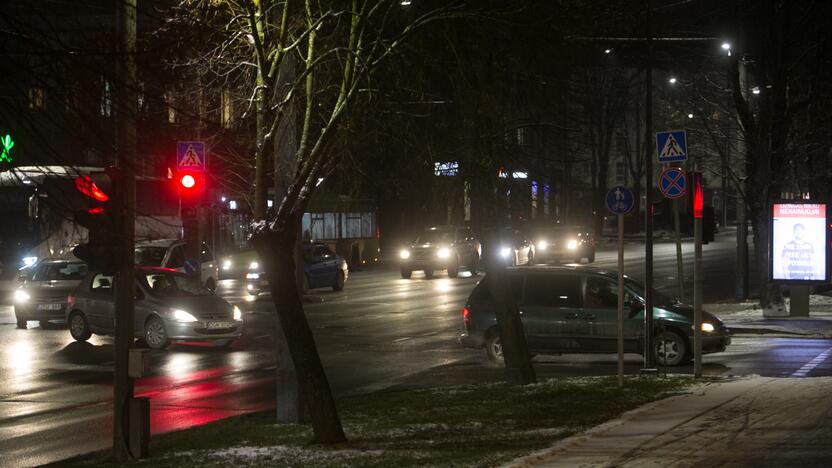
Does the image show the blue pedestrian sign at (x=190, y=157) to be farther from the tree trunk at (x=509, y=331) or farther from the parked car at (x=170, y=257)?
the tree trunk at (x=509, y=331)

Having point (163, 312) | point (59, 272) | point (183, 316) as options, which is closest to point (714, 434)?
point (183, 316)

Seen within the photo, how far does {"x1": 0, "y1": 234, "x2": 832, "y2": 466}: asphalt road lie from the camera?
15.0 meters

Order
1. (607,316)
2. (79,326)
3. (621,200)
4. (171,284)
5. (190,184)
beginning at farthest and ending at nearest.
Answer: (190,184) → (79,326) → (171,284) → (607,316) → (621,200)

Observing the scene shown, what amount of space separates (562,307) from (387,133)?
725 cm

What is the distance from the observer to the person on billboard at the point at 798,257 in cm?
2817

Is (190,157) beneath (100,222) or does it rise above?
above

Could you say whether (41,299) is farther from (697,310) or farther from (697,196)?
(697,310)

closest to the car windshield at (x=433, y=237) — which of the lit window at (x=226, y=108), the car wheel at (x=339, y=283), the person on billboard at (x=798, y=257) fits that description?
A: the car wheel at (x=339, y=283)

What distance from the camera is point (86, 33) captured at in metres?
9.25

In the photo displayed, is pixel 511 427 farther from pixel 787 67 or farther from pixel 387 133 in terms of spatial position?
pixel 787 67

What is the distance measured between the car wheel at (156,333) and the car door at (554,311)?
23.9 ft

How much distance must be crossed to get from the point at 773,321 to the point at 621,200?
11.9 m

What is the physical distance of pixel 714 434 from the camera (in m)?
12.1

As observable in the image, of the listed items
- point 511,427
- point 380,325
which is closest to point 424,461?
point 511,427
